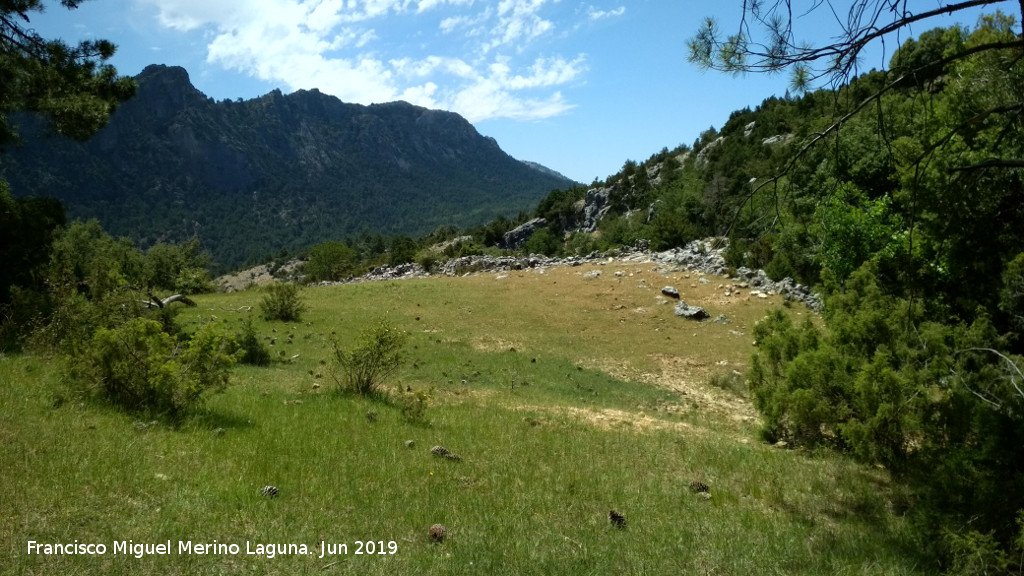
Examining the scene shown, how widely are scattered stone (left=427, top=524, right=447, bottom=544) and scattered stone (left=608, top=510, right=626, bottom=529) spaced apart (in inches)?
54.1

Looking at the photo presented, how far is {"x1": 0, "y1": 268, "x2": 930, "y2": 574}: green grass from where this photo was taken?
148 inches

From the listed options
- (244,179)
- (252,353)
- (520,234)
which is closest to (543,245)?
(520,234)

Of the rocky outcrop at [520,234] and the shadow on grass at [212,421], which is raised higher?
the rocky outcrop at [520,234]

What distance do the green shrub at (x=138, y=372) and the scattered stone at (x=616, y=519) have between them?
4.66 m

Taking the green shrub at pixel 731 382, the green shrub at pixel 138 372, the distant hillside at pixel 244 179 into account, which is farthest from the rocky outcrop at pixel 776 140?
the distant hillside at pixel 244 179

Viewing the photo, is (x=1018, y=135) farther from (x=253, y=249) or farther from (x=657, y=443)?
(x=253, y=249)

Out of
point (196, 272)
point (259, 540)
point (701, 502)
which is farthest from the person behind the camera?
point (196, 272)

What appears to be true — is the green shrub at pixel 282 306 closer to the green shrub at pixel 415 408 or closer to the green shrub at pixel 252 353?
the green shrub at pixel 252 353

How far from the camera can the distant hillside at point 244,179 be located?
108 metres

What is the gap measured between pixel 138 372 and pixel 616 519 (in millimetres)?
5273

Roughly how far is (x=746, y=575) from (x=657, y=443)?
12.9 feet

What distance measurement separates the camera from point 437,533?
4.07 metres

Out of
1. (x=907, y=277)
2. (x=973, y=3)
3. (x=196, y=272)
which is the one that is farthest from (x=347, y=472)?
(x=196, y=272)

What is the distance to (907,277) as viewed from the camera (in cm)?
802
